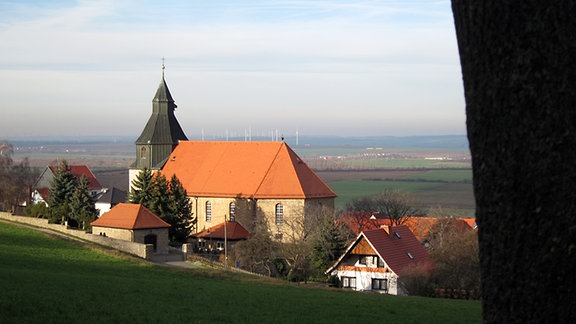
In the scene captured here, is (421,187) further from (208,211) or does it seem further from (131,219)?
(131,219)

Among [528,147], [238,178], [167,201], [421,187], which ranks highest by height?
[421,187]

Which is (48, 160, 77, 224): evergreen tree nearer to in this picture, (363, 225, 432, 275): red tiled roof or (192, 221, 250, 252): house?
(192, 221, 250, 252): house

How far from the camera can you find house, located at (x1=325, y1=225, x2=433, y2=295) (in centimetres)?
3716

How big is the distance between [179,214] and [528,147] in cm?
4551

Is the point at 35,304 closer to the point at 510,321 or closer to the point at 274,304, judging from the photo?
the point at 274,304

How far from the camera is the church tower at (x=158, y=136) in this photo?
5697 centimetres

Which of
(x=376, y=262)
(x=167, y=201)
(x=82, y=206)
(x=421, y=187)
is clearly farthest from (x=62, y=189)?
(x=421, y=187)

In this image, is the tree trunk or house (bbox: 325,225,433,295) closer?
the tree trunk

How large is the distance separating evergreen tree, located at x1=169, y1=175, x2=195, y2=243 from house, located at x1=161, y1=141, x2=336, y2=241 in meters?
3.39

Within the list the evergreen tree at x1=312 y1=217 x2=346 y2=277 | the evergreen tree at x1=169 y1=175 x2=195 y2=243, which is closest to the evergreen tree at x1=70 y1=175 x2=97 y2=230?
the evergreen tree at x1=169 y1=175 x2=195 y2=243

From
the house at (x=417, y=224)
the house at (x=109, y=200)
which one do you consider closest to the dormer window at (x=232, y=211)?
the house at (x=417, y=224)

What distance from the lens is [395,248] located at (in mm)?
38562

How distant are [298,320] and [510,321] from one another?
1093cm

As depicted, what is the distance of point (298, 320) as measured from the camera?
1418 cm
